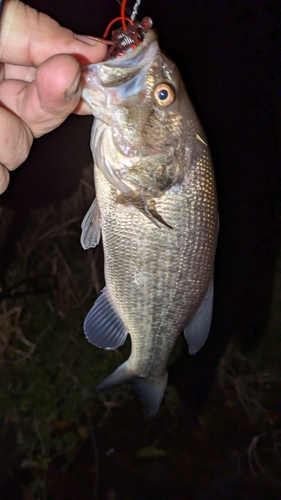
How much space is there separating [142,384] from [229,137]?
1426mm

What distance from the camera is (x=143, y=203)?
0.80 metres

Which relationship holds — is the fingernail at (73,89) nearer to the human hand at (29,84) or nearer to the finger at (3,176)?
the human hand at (29,84)

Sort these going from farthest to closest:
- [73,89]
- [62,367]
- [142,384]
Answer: [62,367] → [142,384] → [73,89]

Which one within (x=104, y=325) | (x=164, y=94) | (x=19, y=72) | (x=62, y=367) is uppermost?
(x=164, y=94)

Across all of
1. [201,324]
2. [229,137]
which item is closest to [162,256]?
[201,324]

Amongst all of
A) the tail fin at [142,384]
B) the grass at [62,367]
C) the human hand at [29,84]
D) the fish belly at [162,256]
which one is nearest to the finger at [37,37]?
the human hand at [29,84]

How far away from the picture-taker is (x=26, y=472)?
214 cm

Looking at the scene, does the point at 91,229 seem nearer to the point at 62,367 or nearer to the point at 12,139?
the point at 12,139

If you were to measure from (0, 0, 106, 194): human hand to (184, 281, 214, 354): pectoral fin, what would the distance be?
26.2 inches

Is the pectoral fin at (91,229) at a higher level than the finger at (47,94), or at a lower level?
lower

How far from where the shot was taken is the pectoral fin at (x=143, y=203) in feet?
2.63

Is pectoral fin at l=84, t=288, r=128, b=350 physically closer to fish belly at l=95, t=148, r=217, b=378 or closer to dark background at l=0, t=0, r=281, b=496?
fish belly at l=95, t=148, r=217, b=378

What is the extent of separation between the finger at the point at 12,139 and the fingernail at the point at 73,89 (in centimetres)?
22

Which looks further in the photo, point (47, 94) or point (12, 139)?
point (12, 139)
